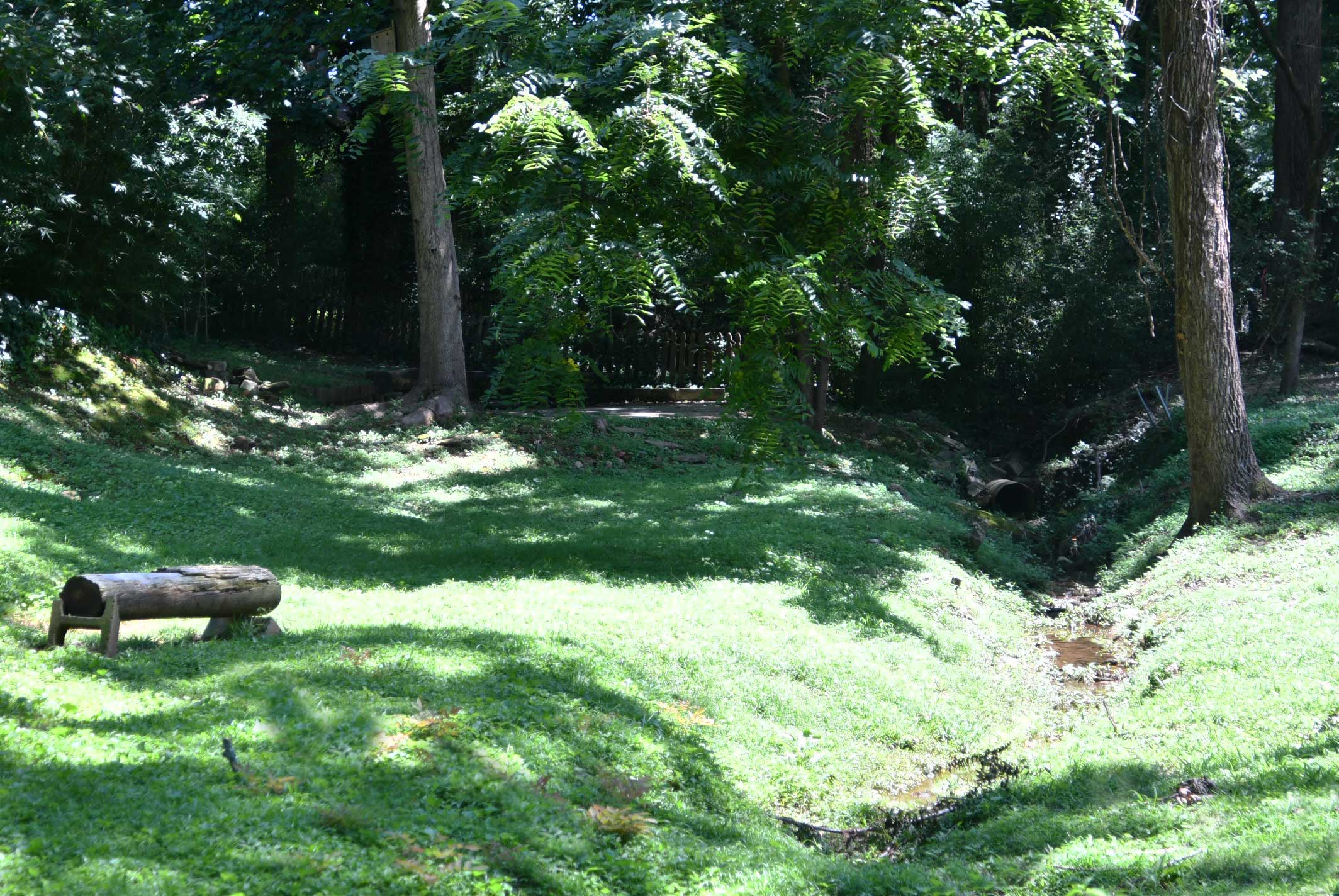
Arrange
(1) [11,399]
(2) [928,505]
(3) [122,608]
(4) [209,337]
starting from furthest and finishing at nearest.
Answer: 1. (4) [209,337]
2. (2) [928,505]
3. (1) [11,399]
4. (3) [122,608]

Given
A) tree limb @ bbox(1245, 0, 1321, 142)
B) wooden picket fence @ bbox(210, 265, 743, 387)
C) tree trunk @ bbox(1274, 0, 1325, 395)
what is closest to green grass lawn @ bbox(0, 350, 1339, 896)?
tree trunk @ bbox(1274, 0, 1325, 395)

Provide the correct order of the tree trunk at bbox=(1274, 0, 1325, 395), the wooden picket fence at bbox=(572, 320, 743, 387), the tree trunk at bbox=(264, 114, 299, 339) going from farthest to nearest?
the tree trunk at bbox=(264, 114, 299, 339), the wooden picket fence at bbox=(572, 320, 743, 387), the tree trunk at bbox=(1274, 0, 1325, 395)

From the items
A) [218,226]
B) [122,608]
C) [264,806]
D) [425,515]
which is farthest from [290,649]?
[218,226]

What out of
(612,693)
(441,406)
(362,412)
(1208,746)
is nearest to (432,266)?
(441,406)

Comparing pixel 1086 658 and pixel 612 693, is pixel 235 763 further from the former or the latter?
pixel 1086 658

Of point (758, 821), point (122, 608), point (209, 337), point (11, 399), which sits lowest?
point (758, 821)

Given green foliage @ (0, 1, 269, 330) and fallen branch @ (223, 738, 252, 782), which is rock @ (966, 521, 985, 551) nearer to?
fallen branch @ (223, 738, 252, 782)

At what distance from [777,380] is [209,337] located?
57.6ft

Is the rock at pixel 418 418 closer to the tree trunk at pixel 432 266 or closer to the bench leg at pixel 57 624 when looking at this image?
the tree trunk at pixel 432 266

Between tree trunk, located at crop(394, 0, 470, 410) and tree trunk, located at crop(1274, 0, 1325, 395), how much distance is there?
49.2ft

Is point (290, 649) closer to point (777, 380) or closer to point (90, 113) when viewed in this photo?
point (777, 380)

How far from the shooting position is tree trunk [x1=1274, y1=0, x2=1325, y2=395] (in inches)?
774

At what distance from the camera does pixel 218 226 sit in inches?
814

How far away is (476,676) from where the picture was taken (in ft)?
23.7
